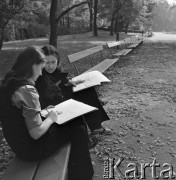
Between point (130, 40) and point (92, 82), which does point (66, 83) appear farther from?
point (130, 40)

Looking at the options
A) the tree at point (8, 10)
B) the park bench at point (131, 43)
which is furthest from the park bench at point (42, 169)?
Answer: the park bench at point (131, 43)

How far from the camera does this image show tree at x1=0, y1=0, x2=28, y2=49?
14.7m

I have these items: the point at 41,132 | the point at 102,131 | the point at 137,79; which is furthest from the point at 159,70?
the point at 41,132

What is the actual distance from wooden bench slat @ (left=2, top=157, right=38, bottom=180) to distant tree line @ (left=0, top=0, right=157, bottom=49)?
10.8 metres

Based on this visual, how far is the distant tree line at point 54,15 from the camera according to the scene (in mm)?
14650

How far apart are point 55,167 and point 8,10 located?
1406 cm

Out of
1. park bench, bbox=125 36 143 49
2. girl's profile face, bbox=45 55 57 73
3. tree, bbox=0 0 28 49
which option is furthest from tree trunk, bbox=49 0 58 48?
girl's profile face, bbox=45 55 57 73

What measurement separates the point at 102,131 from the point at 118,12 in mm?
29983

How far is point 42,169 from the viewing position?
2.40 m

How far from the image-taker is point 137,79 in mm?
8539

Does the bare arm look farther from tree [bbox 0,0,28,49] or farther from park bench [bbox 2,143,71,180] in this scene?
tree [bbox 0,0,28,49]

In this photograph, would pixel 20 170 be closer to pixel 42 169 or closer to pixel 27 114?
pixel 42 169

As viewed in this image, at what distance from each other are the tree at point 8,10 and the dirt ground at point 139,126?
8651 mm

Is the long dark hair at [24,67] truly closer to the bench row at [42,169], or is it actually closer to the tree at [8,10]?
the bench row at [42,169]
